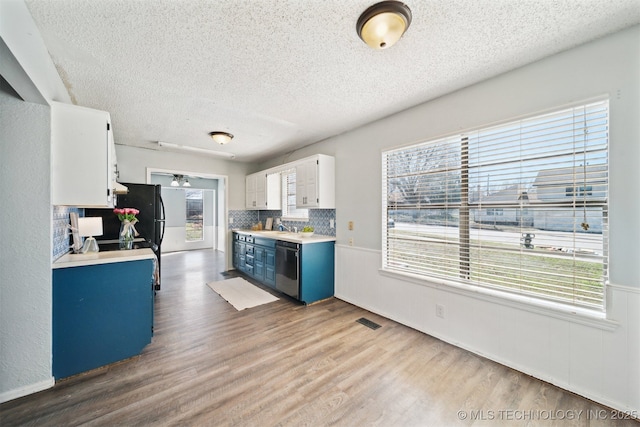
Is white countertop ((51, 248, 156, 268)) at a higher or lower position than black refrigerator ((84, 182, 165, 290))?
lower

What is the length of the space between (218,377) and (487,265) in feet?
8.18

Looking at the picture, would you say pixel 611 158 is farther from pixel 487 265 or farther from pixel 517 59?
pixel 487 265

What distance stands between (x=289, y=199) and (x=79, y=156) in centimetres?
321

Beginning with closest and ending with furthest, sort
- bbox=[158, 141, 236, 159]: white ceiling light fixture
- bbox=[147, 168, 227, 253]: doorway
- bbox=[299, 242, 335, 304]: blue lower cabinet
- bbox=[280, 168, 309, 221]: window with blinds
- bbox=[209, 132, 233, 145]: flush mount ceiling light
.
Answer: bbox=[299, 242, 335, 304]: blue lower cabinet < bbox=[209, 132, 233, 145]: flush mount ceiling light < bbox=[158, 141, 236, 159]: white ceiling light fixture < bbox=[280, 168, 309, 221]: window with blinds < bbox=[147, 168, 227, 253]: doorway

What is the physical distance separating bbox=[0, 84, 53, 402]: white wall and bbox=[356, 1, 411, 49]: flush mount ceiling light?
234cm

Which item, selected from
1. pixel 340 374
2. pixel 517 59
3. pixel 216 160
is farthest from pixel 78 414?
pixel 216 160

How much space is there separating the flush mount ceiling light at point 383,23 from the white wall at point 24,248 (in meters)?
2.34

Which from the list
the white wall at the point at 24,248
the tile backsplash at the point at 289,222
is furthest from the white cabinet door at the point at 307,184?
the white wall at the point at 24,248

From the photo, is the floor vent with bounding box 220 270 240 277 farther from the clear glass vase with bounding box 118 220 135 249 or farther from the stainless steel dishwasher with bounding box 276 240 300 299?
the clear glass vase with bounding box 118 220 135 249

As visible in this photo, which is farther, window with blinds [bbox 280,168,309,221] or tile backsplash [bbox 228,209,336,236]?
window with blinds [bbox 280,168,309,221]

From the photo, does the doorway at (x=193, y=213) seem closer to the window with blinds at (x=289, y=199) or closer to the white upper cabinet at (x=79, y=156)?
the window with blinds at (x=289, y=199)

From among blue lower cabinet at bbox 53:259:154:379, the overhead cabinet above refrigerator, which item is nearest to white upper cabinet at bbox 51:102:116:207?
the overhead cabinet above refrigerator

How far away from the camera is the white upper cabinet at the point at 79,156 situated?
72.7 inches

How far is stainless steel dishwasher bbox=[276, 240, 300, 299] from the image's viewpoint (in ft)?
11.3
